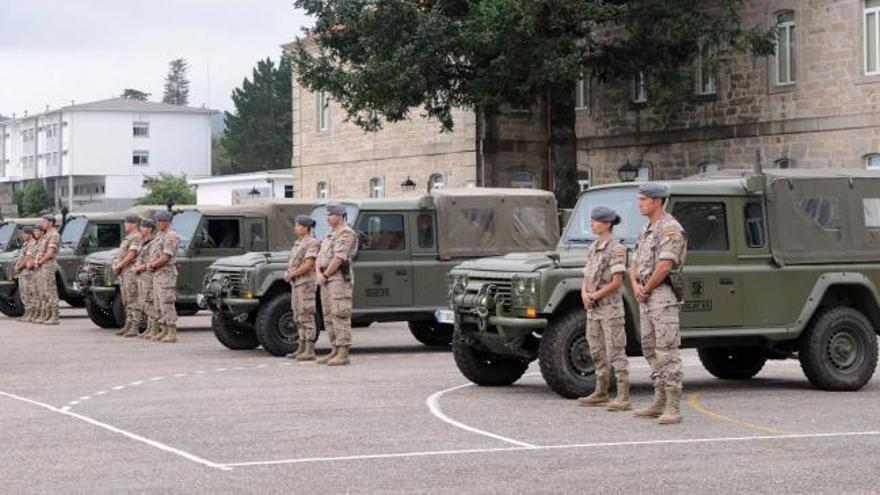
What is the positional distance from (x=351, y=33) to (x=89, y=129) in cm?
8586

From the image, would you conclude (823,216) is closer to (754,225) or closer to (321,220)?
(754,225)

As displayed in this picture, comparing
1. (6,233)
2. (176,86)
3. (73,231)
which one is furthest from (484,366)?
(176,86)

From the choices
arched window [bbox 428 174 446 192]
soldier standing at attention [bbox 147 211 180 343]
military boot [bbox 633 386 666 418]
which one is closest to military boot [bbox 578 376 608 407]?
military boot [bbox 633 386 666 418]

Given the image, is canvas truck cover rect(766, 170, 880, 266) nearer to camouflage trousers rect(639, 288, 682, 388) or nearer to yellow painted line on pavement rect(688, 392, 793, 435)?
yellow painted line on pavement rect(688, 392, 793, 435)

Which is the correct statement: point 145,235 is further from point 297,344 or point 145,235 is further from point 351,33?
point 351,33

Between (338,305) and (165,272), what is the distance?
530 cm

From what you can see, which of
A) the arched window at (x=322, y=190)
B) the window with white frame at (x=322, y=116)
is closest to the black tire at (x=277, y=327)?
the arched window at (x=322, y=190)

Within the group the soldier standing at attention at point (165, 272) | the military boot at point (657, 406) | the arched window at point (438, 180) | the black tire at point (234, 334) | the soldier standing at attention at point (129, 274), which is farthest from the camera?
the arched window at point (438, 180)

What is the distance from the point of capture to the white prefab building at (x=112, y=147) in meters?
123

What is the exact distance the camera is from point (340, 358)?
1917 cm

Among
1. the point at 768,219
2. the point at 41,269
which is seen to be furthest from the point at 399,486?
the point at 41,269

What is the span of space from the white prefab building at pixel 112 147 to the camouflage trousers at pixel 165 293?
97578mm

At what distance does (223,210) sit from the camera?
999 inches

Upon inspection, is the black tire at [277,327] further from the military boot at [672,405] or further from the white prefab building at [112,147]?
the white prefab building at [112,147]
